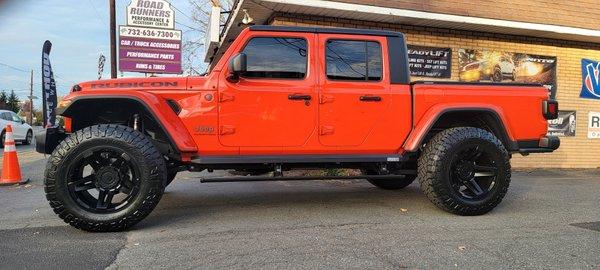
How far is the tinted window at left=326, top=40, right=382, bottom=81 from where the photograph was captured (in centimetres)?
529

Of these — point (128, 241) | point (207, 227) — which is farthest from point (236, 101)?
point (128, 241)

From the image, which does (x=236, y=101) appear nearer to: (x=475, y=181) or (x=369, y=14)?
(x=475, y=181)

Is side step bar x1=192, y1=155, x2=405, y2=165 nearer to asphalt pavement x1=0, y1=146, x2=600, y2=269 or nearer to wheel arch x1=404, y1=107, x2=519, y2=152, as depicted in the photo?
wheel arch x1=404, y1=107, x2=519, y2=152

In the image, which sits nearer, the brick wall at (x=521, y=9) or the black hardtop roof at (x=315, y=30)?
the black hardtop roof at (x=315, y=30)

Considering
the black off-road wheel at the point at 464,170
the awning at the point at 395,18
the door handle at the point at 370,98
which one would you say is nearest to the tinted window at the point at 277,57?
the door handle at the point at 370,98

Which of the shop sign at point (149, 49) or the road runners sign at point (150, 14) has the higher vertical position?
the road runners sign at point (150, 14)

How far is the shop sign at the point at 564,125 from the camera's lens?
445 inches

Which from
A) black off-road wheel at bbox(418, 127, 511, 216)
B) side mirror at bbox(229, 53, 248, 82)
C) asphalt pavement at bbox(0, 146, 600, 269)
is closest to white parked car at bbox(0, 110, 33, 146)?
asphalt pavement at bbox(0, 146, 600, 269)

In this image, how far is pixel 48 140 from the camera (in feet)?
16.2

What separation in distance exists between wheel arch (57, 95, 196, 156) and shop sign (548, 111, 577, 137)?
9497mm

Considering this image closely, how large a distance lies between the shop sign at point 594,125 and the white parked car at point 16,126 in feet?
65.2

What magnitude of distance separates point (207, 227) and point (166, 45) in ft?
34.9

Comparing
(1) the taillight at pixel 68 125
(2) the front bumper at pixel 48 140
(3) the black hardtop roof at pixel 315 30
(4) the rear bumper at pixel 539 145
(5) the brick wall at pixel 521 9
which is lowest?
(4) the rear bumper at pixel 539 145

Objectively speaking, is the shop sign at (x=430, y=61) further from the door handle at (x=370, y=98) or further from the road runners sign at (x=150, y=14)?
the road runners sign at (x=150, y=14)
